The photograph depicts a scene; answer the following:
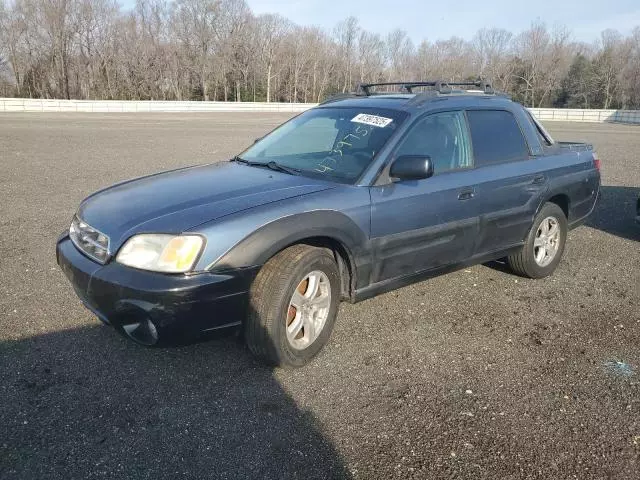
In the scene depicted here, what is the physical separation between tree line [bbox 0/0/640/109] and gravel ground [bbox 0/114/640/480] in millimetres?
57823

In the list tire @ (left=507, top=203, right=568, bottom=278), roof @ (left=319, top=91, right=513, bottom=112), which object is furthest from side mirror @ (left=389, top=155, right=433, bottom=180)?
tire @ (left=507, top=203, right=568, bottom=278)

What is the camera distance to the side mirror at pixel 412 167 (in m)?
3.56

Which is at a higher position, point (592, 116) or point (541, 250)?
point (541, 250)

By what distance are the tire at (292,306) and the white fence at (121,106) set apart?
34.8 m

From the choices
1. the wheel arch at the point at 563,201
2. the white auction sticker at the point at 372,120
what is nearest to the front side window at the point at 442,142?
the white auction sticker at the point at 372,120

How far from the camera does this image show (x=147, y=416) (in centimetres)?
289

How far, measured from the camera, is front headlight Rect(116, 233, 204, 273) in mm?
A: 2912

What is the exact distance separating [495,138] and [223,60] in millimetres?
66422

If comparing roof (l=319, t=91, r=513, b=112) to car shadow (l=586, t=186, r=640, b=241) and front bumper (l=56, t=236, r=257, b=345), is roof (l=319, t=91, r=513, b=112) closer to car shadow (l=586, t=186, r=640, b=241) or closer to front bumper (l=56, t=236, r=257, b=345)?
front bumper (l=56, t=236, r=257, b=345)

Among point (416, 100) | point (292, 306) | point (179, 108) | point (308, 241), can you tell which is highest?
point (416, 100)

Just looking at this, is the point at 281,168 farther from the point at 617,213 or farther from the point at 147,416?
the point at 617,213

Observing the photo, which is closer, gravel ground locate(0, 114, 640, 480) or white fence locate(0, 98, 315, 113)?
gravel ground locate(0, 114, 640, 480)

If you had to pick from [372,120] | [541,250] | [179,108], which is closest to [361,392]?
[372,120]

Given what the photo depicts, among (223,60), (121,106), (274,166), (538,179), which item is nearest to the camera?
(274,166)
